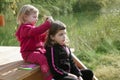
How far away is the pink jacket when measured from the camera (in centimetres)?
350

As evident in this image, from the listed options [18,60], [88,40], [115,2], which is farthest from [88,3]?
[18,60]

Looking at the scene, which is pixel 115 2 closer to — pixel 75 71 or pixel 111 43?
pixel 111 43

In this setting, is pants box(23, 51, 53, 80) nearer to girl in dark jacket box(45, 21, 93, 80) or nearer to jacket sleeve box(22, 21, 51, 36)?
girl in dark jacket box(45, 21, 93, 80)

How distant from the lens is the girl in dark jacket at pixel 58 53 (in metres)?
3.40

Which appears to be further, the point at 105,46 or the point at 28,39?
the point at 105,46

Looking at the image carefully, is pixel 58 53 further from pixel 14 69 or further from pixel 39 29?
pixel 14 69

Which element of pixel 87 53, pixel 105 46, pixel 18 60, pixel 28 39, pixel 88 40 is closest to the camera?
pixel 28 39

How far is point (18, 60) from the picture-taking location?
4.05 m

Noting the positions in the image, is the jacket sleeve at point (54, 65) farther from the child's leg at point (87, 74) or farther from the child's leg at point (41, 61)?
the child's leg at point (87, 74)

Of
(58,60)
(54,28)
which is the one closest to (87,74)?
(58,60)

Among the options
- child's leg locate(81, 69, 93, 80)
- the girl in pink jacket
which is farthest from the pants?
child's leg locate(81, 69, 93, 80)

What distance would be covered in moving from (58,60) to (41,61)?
0.23 meters

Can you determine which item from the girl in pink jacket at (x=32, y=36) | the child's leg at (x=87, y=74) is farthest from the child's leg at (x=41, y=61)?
the child's leg at (x=87, y=74)

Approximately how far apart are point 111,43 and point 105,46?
0.76 ft
